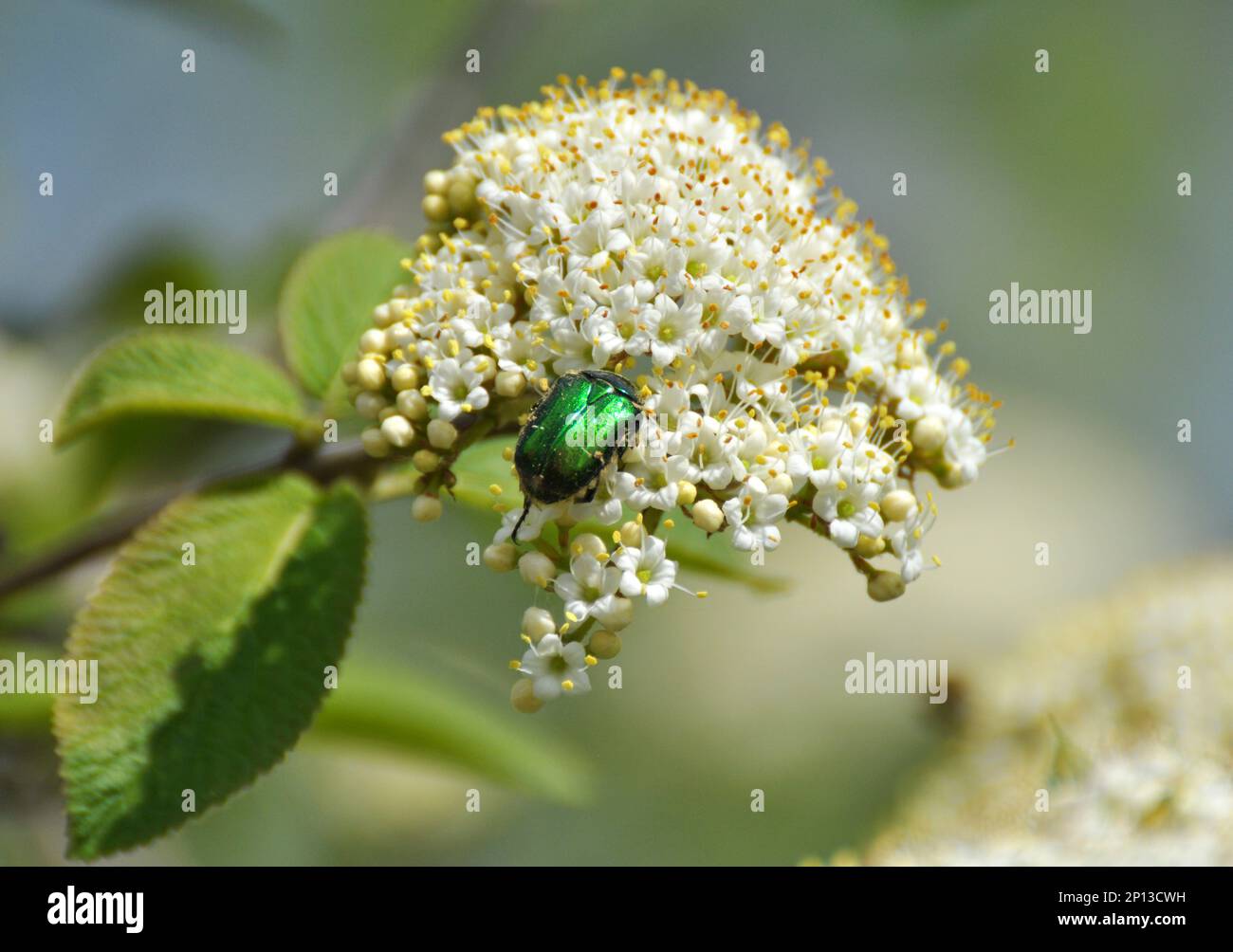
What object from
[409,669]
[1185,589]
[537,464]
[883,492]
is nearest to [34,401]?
[409,669]

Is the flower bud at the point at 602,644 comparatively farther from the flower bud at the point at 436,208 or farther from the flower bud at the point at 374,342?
the flower bud at the point at 436,208

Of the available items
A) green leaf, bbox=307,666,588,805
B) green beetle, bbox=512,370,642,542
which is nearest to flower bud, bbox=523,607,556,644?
green beetle, bbox=512,370,642,542

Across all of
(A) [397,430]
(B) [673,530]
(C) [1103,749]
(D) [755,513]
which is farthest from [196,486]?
(C) [1103,749]

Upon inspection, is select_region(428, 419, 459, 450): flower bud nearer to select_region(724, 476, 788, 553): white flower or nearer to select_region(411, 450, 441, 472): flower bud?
select_region(411, 450, 441, 472): flower bud

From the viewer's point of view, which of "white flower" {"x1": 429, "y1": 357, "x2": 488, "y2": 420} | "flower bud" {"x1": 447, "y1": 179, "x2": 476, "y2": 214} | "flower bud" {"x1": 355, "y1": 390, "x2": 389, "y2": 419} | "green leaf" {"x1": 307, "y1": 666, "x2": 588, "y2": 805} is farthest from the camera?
"green leaf" {"x1": 307, "y1": 666, "x2": 588, "y2": 805}

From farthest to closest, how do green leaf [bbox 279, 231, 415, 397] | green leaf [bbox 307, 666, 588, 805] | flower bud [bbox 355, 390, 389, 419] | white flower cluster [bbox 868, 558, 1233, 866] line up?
1. green leaf [bbox 307, 666, 588, 805]
2. white flower cluster [bbox 868, 558, 1233, 866]
3. green leaf [bbox 279, 231, 415, 397]
4. flower bud [bbox 355, 390, 389, 419]

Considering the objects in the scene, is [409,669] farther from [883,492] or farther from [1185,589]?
[1185,589]

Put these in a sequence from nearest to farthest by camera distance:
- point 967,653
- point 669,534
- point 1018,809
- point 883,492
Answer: point 883,492 → point 669,534 → point 1018,809 → point 967,653
